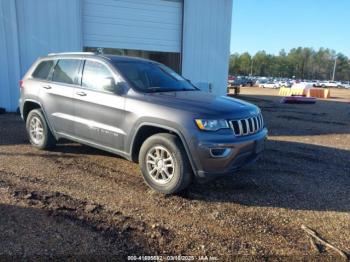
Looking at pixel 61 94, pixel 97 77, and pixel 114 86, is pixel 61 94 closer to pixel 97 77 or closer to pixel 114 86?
pixel 97 77

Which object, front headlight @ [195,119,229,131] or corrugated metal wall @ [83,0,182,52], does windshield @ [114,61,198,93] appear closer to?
front headlight @ [195,119,229,131]

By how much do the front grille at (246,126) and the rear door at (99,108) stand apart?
1.57 m

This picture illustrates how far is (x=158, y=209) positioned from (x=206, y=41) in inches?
452

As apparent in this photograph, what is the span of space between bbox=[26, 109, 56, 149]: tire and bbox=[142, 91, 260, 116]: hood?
254 cm

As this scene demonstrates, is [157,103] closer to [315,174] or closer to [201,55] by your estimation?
[315,174]

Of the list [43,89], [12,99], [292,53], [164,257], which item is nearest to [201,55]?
[12,99]

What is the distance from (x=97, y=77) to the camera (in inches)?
220

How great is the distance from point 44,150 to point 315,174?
4895 millimetres

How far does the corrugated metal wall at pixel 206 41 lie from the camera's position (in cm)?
1440

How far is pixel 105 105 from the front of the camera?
17.3 ft

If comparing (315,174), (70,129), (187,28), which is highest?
(187,28)

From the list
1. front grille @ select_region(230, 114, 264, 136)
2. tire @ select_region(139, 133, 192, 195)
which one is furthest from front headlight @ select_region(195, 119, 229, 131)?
tire @ select_region(139, 133, 192, 195)

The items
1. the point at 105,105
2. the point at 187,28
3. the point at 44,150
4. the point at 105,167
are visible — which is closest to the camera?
the point at 105,105

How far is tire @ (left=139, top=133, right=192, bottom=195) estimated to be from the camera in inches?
179
